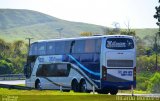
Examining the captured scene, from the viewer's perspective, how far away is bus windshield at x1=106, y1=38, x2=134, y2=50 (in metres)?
40.3

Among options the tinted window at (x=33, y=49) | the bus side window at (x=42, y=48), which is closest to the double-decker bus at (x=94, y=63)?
the bus side window at (x=42, y=48)

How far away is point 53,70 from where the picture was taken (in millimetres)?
47125

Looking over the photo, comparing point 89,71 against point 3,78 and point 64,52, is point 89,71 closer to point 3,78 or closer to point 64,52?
point 64,52

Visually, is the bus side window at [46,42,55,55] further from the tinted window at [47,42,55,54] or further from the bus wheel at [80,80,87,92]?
the bus wheel at [80,80,87,92]

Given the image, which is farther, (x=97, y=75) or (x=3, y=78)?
(x=3, y=78)

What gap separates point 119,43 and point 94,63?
2.24 meters

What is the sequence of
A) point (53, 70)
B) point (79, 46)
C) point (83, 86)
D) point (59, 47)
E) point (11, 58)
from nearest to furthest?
point (79, 46)
point (83, 86)
point (59, 47)
point (53, 70)
point (11, 58)

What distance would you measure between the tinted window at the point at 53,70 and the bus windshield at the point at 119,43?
17.5 feet

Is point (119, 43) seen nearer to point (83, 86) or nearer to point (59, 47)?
point (83, 86)

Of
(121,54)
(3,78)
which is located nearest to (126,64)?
(121,54)

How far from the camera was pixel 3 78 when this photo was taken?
92.4 metres

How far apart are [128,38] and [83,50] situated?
334 centimetres

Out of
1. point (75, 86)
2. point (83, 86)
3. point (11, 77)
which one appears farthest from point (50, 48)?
point (11, 77)

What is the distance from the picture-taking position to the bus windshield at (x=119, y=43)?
40300 millimetres
